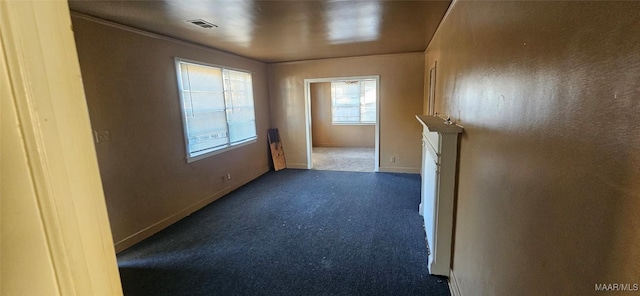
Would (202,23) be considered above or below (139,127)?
above

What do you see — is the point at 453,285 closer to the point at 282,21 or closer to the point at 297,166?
the point at 282,21

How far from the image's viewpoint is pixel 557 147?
2.48 feet

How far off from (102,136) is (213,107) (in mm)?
1569

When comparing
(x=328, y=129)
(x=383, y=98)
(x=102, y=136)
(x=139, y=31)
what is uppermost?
(x=139, y=31)

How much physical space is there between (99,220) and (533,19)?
129 cm

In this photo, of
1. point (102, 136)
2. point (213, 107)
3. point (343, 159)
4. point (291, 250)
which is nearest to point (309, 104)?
point (343, 159)

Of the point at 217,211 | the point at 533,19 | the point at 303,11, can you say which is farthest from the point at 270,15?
the point at 217,211

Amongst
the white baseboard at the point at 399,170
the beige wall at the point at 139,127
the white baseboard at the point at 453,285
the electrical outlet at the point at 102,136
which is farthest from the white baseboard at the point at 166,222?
the white baseboard at the point at 453,285

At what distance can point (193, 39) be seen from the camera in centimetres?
Result: 334

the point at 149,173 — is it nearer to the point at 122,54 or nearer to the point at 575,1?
the point at 122,54

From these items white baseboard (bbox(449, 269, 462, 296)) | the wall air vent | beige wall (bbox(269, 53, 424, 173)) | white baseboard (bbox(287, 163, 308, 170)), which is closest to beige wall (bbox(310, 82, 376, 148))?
beige wall (bbox(269, 53, 424, 173))

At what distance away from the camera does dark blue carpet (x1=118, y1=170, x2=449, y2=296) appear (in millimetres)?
2123

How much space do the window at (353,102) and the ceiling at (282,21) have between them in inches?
154

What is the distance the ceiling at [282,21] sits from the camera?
222cm
